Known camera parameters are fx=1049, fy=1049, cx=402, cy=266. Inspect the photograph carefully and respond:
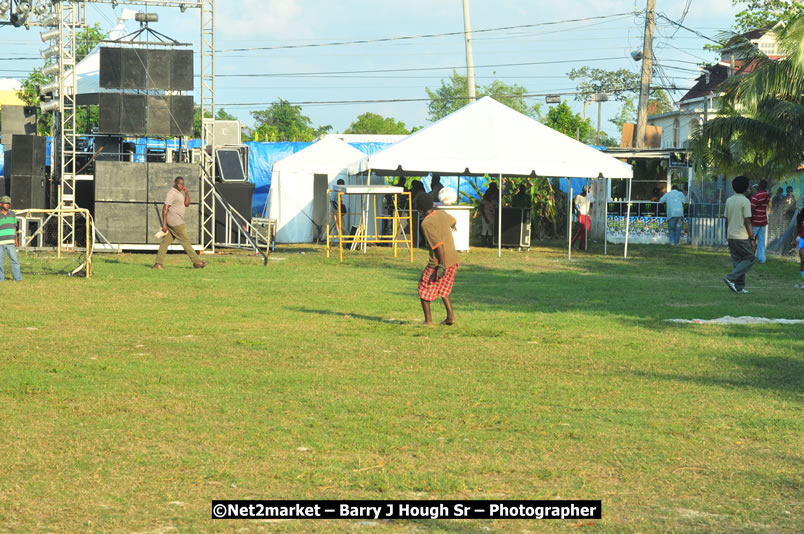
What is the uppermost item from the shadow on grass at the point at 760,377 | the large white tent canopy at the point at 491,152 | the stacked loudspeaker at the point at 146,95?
the stacked loudspeaker at the point at 146,95

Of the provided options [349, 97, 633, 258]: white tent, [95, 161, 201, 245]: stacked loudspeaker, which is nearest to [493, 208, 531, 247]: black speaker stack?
[349, 97, 633, 258]: white tent

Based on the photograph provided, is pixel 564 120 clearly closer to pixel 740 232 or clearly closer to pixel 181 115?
pixel 181 115

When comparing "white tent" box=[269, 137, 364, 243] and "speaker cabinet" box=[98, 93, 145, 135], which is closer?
→ "speaker cabinet" box=[98, 93, 145, 135]

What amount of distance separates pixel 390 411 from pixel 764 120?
20.4 meters

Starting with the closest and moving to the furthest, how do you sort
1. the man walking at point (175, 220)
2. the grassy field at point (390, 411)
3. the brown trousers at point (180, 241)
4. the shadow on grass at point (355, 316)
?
the grassy field at point (390, 411) → the shadow on grass at point (355, 316) → the man walking at point (175, 220) → the brown trousers at point (180, 241)

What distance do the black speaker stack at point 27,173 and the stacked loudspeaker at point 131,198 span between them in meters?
2.24

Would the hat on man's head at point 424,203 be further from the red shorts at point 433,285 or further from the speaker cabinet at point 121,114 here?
the speaker cabinet at point 121,114

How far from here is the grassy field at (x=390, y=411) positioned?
537cm

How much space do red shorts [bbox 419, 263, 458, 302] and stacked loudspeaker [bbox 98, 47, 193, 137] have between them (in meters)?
15.0

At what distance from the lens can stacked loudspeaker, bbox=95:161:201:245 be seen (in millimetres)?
25281

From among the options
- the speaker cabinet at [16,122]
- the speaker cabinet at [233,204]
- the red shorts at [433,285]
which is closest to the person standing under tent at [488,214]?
the speaker cabinet at [233,204]

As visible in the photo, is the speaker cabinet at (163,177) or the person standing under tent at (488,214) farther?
the person standing under tent at (488,214)

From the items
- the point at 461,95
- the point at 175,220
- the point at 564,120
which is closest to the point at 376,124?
the point at 461,95

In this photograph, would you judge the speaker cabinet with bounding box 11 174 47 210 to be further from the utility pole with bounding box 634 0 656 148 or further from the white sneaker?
the utility pole with bounding box 634 0 656 148
